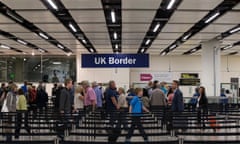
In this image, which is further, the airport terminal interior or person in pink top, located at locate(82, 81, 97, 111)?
person in pink top, located at locate(82, 81, 97, 111)

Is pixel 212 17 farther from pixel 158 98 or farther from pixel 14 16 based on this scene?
pixel 14 16

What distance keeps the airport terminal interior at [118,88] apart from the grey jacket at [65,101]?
27 millimetres

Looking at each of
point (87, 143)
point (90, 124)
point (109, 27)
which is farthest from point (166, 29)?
point (87, 143)

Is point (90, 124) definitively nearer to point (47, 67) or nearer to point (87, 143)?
point (87, 143)

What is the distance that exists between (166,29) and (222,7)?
163 inches

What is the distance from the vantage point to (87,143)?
4.68 metres

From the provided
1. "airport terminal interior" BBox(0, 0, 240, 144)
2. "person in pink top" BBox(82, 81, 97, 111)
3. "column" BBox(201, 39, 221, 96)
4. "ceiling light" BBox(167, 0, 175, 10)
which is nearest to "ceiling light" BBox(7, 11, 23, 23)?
"airport terminal interior" BBox(0, 0, 240, 144)

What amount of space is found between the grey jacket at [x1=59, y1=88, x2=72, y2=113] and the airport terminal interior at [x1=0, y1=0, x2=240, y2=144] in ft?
0.09

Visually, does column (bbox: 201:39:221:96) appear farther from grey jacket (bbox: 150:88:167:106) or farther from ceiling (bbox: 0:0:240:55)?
grey jacket (bbox: 150:88:167:106)

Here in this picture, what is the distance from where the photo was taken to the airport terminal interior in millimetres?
7278

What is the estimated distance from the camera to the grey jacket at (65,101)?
413 inches

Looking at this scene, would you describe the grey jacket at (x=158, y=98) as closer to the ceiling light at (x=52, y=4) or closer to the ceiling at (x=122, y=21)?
the ceiling at (x=122, y=21)

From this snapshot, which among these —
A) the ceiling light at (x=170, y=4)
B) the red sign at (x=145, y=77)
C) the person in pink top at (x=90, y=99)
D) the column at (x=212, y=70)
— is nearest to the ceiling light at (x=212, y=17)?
the ceiling light at (x=170, y=4)

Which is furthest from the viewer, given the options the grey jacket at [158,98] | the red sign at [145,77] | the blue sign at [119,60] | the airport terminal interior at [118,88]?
the red sign at [145,77]
